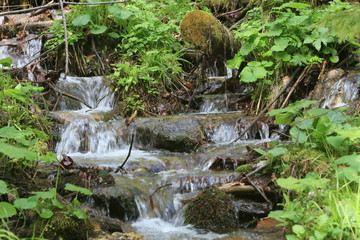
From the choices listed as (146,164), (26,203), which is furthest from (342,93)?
(26,203)

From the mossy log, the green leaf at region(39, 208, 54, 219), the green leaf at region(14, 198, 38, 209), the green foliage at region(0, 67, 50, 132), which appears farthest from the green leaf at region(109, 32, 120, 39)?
the green leaf at region(14, 198, 38, 209)

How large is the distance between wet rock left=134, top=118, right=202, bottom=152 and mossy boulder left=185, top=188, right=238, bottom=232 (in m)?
2.09

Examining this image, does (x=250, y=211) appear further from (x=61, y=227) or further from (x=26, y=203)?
(x=26, y=203)

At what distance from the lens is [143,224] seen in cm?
390

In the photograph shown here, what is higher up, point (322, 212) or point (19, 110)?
point (19, 110)

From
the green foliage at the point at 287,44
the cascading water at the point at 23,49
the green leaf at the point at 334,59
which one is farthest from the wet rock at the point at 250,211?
the cascading water at the point at 23,49

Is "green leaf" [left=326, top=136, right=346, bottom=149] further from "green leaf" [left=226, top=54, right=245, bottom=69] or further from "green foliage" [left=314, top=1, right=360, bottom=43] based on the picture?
"green leaf" [left=226, top=54, right=245, bottom=69]

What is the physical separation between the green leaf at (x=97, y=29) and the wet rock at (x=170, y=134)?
2.82 metres

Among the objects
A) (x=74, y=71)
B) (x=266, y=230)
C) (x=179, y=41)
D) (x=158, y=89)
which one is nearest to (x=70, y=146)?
(x=158, y=89)

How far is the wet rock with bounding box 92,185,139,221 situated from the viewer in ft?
12.9

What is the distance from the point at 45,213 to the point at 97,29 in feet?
21.0

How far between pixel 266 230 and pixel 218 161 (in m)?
1.63

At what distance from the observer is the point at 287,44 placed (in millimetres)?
6363

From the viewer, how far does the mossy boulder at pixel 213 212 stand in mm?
3729
